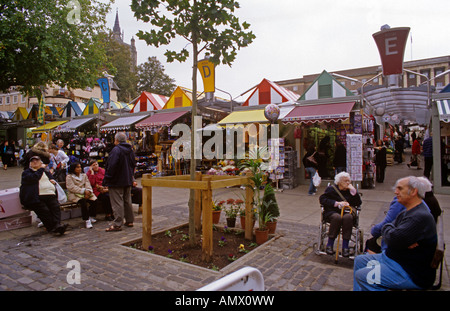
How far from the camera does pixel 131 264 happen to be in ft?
12.8

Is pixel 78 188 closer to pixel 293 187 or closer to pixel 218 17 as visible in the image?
pixel 218 17

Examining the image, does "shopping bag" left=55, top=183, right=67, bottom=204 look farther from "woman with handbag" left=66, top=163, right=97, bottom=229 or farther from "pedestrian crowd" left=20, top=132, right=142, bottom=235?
"woman with handbag" left=66, top=163, right=97, bottom=229

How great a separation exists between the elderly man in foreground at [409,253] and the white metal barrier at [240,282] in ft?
4.66

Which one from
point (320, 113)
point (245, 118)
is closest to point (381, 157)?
point (320, 113)

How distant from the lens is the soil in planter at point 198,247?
4.03m

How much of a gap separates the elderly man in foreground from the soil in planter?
188 cm

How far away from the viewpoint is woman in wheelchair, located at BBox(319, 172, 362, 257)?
403 centimetres

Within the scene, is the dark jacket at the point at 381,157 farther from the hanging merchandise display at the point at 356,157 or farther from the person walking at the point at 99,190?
the person walking at the point at 99,190

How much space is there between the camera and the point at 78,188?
243 inches

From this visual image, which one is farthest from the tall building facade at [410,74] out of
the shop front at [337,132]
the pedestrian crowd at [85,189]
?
the pedestrian crowd at [85,189]

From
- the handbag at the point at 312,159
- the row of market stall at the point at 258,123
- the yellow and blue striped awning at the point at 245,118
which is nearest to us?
the handbag at the point at 312,159

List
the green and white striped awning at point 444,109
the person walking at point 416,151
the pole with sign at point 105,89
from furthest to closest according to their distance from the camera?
the pole with sign at point 105,89, the person walking at point 416,151, the green and white striped awning at point 444,109

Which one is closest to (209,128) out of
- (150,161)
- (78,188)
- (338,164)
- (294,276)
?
(150,161)
